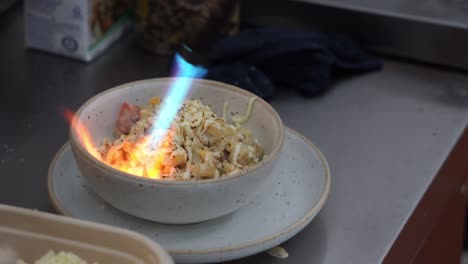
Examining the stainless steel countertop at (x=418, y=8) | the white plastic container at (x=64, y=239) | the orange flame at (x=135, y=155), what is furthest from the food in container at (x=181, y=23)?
the white plastic container at (x=64, y=239)

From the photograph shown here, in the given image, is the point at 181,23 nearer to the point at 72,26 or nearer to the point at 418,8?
the point at 72,26

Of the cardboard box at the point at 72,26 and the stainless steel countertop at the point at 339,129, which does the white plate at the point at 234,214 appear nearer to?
the stainless steel countertop at the point at 339,129

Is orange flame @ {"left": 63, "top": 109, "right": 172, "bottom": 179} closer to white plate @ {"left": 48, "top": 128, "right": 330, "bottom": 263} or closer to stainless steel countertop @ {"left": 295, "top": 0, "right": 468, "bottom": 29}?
white plate @ {"left": 48, "top": 128, "right": 330, "bottom": 263}

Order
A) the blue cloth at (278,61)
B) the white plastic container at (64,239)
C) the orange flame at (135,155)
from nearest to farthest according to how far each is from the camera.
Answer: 1. the white plastic container at (64,239)
2. the orange flame at (135,155)
3. the blue cloth at (278,61)

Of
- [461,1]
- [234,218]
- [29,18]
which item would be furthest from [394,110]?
[29,18]

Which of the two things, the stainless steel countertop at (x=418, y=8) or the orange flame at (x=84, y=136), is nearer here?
the orange flame at (x=84, y=136)

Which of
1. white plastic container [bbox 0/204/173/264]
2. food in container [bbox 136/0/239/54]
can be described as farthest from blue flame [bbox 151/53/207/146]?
food in container [bbox 136/0/239/54]
